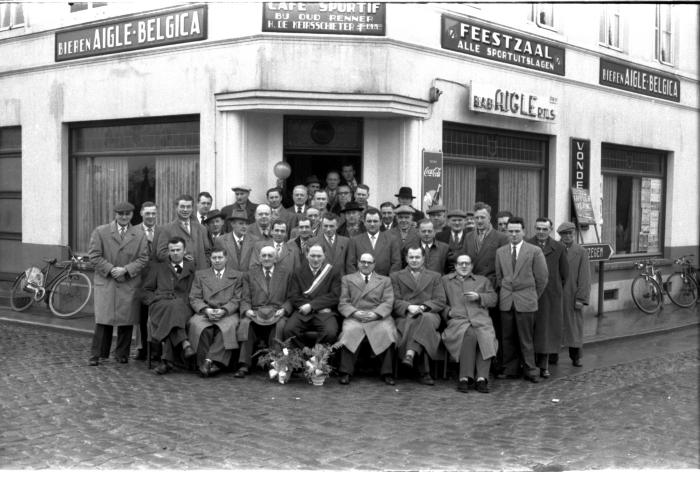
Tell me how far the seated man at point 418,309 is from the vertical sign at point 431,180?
3014 millimetres

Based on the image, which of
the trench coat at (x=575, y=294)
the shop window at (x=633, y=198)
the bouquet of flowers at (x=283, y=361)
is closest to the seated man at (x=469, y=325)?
the trench coat at (x=575, y=294)

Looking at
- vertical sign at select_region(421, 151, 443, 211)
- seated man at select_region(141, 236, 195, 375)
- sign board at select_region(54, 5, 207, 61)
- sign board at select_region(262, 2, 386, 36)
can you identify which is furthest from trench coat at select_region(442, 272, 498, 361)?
sign board at select_region(54, 5, 207, 61)

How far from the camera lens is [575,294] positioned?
10.7m

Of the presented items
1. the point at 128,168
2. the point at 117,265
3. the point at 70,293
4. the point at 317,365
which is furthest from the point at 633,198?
the point at 117,265

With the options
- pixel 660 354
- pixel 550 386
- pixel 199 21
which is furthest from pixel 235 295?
pixel 660 354

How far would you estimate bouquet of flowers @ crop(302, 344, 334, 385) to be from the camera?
9086 millimetres

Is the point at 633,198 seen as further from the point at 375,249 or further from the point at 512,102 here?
the point at 375,249

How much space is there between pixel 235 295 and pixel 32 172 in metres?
7.58

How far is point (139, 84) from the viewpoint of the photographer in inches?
540

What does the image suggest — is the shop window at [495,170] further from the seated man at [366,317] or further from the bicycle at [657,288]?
the seated man at [366,317]

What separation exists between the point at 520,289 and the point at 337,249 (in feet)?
7.30

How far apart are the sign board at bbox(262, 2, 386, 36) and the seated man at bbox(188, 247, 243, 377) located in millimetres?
3858

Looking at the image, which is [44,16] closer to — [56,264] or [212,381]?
[56,264]

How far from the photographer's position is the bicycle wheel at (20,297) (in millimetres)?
13984
